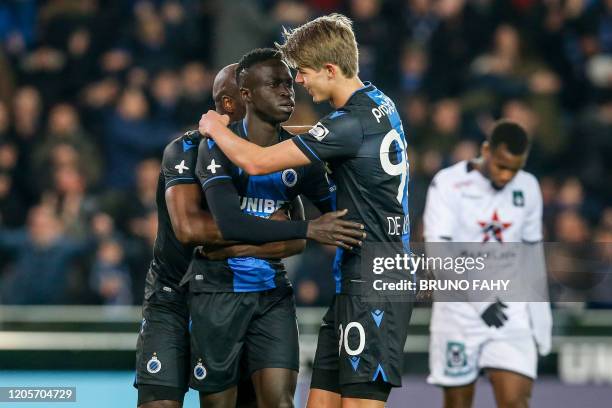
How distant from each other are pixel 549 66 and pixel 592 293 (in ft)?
10.4

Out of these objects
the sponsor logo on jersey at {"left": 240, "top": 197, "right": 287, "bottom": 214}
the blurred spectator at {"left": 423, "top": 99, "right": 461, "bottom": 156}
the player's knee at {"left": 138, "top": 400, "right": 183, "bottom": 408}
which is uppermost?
the blurred spectator at {"left": 423, "top": 99, "right": 461, "bottom": 156}

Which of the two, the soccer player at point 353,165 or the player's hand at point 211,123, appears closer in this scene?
the soccer player at point 353,165

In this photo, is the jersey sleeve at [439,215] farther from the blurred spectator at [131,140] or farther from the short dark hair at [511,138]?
the blurred spectator at [131,140]

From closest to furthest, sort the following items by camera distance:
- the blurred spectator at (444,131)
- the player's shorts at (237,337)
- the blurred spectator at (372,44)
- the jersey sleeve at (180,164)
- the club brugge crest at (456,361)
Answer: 1. the player's shorts at (237,337)
2. the jersey sleeve at (180,164)
3. the club brugge crest at (456,361)
4. the blurred spectator at (444,131)
5. the blurred spectator at (372,44)

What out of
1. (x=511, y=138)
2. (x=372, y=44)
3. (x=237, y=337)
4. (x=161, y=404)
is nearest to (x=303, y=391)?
(x=511, y=138)

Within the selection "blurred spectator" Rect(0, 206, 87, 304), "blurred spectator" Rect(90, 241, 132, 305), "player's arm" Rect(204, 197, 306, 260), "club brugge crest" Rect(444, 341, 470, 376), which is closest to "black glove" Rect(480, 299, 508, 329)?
"club brugge crest" Rect(444, 341, 470, 376)

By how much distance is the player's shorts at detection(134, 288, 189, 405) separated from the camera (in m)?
5.69

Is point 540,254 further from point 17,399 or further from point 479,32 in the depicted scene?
point 479,32

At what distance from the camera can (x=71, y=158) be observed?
10719 mm

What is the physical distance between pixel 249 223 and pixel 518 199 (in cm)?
233

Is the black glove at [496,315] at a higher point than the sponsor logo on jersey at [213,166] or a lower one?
lower

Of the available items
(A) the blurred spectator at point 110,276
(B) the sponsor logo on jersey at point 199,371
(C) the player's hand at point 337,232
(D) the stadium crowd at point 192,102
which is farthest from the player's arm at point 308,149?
(A) the blurred spectator at point 110,276

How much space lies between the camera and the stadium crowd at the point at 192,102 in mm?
10133

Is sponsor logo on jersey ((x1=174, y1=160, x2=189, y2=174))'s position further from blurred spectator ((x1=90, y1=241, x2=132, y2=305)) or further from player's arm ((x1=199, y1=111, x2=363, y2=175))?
blurred spectator ((x1=90, y1=241, x2=132, y2=305))
